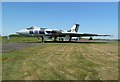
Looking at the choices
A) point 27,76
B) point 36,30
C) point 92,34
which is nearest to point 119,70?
point 27,76

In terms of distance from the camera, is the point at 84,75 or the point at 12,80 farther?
the point at 84,75

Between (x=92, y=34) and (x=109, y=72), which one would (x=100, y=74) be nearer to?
(x=109, y=72)

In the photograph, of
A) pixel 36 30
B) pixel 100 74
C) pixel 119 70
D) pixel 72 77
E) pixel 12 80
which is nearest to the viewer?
pixel 12 80

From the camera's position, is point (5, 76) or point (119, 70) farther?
point (119, 70)

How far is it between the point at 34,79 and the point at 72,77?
1246 mm

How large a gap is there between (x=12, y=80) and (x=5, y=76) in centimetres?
64

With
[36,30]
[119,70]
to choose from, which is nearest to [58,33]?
[36,30]

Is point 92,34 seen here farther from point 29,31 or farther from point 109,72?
point 109,72

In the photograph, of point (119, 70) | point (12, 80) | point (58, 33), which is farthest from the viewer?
point (58, 33)

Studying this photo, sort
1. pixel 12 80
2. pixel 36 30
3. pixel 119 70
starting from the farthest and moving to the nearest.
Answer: pixel 36 30 → pixel 119 70 → pixel 12 80

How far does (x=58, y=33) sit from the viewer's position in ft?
177

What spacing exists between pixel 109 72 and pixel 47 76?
2.47 m

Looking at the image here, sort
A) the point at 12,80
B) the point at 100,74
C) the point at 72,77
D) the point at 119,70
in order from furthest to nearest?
1. the point at 119,70
2. the point at 100,74
3. the point at 72,77
4. the point at 12,80

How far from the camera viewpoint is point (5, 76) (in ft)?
24.4
